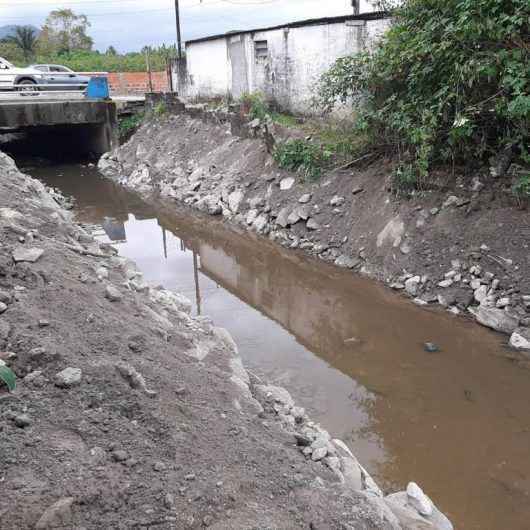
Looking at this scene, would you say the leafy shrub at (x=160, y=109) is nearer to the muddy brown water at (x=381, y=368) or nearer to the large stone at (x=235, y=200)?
the large stone at (x=235, y=200)

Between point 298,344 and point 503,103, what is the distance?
13.7 ft

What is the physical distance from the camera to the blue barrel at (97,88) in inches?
797

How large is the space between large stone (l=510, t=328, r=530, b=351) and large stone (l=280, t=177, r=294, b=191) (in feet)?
19.7

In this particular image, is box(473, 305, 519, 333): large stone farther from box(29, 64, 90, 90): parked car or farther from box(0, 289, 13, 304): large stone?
box(29, 64, 90, 90): parked car

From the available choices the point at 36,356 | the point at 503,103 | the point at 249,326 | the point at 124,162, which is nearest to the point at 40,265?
the point at 36,356

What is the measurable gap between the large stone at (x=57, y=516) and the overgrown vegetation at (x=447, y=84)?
6.64 metres

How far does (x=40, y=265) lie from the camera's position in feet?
19.3

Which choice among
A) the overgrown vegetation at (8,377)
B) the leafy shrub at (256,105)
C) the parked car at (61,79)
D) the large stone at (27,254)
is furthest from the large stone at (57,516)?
the parked car at (61,79)

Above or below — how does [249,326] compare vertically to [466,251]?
below

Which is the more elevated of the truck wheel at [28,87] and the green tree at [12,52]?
the green tree at [12,52]

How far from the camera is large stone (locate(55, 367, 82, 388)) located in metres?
3.92

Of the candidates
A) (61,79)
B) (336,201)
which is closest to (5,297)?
(336,201)

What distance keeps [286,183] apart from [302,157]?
25.0 inches

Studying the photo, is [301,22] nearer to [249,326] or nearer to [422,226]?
[422,226]
